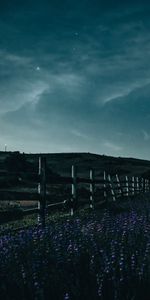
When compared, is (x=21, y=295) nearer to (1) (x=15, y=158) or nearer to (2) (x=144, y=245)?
(2) (x=144, y=245)

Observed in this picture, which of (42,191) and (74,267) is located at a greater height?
(42,191)

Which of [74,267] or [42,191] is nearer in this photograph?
[74,267]

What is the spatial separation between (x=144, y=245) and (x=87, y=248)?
2.27ft

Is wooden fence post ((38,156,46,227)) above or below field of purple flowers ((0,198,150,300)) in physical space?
above

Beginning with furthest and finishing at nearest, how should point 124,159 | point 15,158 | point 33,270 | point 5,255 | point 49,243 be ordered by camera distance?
point 124,159
point 15,158
point 49,243
point 5,255
point 33,270

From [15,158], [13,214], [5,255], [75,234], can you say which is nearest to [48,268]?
[5,255]

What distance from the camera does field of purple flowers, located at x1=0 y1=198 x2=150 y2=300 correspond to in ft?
13.2

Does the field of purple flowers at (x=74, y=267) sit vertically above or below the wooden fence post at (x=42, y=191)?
below

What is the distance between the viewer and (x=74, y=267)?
4.57 meters

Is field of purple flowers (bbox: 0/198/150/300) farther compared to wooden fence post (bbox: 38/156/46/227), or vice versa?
wooden fence post (bbox: 38/156/46/227)

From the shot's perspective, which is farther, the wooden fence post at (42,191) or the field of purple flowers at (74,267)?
the wooden fence post at (42,191)

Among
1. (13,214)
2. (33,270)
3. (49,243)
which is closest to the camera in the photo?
(33,270)

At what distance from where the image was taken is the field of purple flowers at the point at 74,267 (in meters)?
4.02

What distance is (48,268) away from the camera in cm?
455
